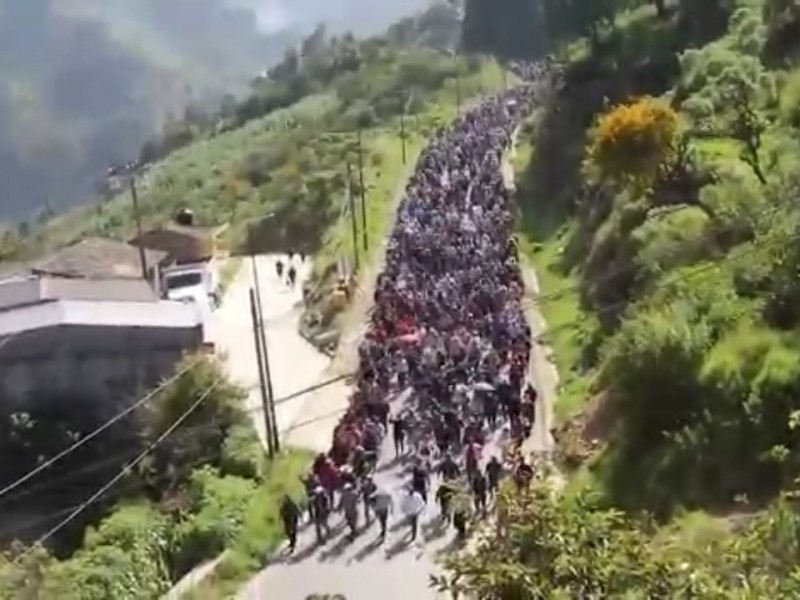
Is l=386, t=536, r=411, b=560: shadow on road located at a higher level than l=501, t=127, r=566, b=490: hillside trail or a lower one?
lower

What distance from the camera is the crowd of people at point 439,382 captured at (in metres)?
18.8

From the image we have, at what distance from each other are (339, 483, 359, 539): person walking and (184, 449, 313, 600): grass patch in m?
1.47

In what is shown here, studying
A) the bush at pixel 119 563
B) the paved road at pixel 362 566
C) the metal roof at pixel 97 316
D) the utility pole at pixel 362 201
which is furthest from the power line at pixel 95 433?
the utility pole at pixel 362 201

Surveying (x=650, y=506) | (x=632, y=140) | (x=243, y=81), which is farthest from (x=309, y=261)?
(x=243, y=81)

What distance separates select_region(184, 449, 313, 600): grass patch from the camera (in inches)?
749

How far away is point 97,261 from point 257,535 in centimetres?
2243

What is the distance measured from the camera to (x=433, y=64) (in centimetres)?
8694

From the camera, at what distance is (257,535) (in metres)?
20.3

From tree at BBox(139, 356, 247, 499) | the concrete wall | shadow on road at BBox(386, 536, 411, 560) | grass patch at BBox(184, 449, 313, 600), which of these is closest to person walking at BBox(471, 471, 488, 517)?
shadow on road at BBox(386, 536, 411, 560)

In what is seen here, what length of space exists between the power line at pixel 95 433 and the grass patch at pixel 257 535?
8.44 ft

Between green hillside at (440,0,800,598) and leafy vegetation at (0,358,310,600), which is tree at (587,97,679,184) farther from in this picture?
leafy vegetation at (0,358,310,600)

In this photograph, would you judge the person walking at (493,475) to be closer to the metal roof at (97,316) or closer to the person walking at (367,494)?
the person walking at (367,494)

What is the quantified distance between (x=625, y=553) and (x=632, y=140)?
20.1m

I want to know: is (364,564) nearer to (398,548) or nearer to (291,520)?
(398,548)
